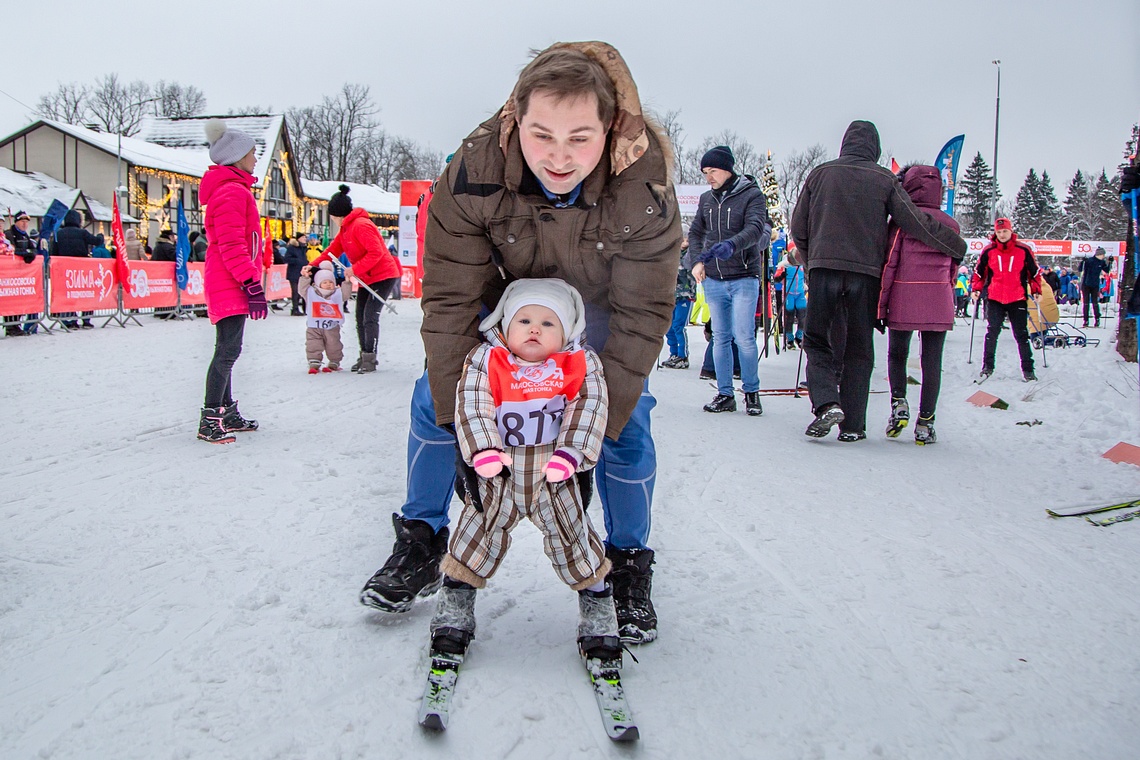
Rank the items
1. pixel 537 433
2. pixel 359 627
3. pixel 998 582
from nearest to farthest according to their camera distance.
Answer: pixel 537 433 → pixel 359 627 → pixel 998 582

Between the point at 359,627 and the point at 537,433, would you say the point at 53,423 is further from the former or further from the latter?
the point at 537,433

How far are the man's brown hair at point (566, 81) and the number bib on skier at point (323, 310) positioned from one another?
6437 millimetres

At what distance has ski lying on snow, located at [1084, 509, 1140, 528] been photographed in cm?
339

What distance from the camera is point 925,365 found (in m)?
5.26

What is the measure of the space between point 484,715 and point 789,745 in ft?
2.39

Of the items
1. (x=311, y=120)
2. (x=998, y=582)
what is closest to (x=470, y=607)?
(x=998, y=582)

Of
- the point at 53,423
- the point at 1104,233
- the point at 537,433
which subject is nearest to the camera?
the point at 537,433

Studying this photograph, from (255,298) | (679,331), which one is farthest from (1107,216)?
(255,298)

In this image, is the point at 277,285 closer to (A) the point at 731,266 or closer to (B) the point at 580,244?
(A) the point at 731,266

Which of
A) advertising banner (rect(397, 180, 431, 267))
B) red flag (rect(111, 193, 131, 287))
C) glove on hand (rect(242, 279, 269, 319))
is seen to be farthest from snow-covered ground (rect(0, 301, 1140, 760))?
advertising banner (rect(397, 180, 431, 267))

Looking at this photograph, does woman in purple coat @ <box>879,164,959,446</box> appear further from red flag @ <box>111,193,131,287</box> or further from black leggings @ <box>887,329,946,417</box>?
red flag @ <box>111,193,131,287</box>

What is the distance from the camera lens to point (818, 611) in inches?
98.7

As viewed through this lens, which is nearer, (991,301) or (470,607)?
(470,607)

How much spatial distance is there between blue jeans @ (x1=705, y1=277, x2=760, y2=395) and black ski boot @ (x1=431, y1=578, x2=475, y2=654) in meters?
4.44
